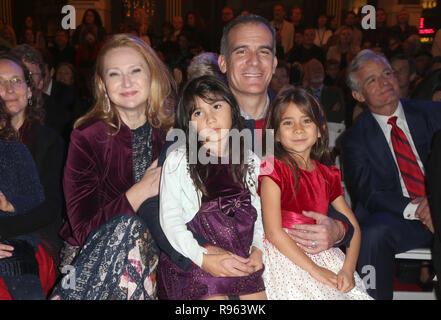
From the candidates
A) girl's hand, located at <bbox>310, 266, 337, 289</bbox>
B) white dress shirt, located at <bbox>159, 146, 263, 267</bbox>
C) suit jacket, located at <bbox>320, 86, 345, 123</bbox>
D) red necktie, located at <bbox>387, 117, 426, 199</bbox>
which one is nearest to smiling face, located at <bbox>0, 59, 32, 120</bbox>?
white dress shirt, located at <bbox>159, 146, 263, 267</bbox>

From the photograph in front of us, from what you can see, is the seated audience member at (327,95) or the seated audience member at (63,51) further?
the seated audience member at (63,51)

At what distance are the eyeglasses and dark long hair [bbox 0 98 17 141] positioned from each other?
21 cm

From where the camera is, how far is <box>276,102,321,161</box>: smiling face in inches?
87.6

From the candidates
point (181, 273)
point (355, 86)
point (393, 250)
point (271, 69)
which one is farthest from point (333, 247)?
point (355, 86)

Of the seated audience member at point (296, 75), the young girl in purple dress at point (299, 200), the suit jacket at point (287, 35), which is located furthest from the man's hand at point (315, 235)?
the suit jacket at point (287, 35)

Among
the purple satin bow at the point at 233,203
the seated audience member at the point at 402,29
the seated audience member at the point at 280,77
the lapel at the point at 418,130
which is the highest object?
the seated audience member at the point at 402,29

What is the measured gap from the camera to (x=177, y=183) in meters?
2.01

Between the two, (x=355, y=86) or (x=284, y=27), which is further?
(x=284, y=27)

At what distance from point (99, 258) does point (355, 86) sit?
7.51 ft

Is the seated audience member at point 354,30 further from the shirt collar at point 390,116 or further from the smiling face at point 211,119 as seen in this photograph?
the smiling face at point 211,119

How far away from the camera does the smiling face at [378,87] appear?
3074 mm

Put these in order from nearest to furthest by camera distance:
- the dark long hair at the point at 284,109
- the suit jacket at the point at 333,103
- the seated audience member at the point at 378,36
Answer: the dark long hair at the point at 284,109 → the suit jacket at the point at 333,103 → the seated audience member at the point at 378,36

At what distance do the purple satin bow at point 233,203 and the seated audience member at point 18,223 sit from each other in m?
1.00

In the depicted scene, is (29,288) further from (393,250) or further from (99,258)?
(393,250)
